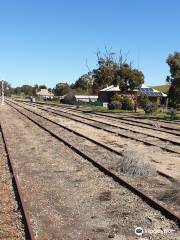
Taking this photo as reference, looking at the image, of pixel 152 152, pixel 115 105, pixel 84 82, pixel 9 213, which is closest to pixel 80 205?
pixel 9 213

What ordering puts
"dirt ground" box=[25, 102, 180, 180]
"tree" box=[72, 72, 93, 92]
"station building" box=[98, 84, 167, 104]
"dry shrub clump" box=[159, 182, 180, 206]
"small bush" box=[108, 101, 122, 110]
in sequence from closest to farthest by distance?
"dry shrub clump" box=[159, 182, 180, 206]
"dirt ground" box=[25, 102, 180, 180]
"small bush" box=[108, 101, 122, 110]
"station building" box=[98, 84, 167, 104]
"tree" box=[72, 72, 93, 92]

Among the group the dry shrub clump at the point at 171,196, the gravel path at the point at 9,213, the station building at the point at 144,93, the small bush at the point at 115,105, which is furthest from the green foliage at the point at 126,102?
the dry shrub clump at the point at 171,196

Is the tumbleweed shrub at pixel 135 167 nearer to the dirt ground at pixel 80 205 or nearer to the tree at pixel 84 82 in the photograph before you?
the dirt ground at pixel 80 205

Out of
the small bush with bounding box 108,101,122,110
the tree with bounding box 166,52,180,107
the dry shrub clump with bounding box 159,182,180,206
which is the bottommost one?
the small bush with bounding box 108,101,122,110

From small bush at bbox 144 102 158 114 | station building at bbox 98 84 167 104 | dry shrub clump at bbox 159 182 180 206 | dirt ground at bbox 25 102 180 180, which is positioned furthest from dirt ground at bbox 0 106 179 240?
station building at bbox 98 84 167 104

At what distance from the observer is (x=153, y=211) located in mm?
9609

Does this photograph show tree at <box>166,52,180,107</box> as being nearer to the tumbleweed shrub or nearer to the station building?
the station building

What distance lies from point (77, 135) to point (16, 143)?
483 centimetres

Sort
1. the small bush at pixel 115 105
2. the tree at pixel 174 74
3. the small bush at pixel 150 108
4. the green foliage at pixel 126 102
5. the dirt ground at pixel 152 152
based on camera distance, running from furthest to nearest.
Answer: the small bush at pixel 115 105, the green foliage at pixel 126 102, the small bush at pixel 150 108, the tree at pixel 174 74, the dirt ground at pixel 152 152

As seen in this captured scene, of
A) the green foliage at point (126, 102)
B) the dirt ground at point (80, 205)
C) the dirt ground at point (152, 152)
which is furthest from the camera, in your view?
the green foliage at point (126, 102)

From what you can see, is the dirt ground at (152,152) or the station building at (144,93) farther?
the station building at (144,93)

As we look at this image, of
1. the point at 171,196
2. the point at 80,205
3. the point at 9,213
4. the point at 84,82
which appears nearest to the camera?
the point at 9,213

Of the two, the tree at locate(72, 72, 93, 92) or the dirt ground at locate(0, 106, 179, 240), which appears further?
the tree at locate(72, 72, 93, 92)

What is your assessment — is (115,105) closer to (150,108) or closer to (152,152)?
(150,108)
